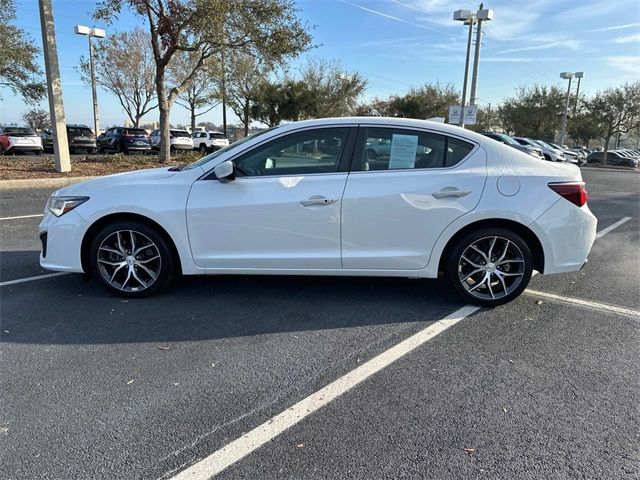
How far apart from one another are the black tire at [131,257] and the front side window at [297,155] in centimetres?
98

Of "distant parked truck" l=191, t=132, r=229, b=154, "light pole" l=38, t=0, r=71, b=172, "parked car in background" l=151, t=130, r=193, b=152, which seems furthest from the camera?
"distant parked truck" l=191, t=132, r=229, b=154

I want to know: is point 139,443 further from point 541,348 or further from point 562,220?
point 562,220

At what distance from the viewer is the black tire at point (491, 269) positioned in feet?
13.5

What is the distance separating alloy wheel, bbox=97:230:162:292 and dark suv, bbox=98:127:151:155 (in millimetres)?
23821

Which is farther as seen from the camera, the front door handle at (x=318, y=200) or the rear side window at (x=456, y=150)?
the rear side window at (x=456, y=150)

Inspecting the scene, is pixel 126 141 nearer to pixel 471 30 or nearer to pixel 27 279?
pixel 471 30

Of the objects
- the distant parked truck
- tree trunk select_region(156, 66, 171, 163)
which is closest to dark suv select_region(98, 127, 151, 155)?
the distant parked truck

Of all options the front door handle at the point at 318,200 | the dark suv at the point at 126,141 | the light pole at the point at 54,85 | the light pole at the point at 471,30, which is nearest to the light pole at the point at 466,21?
the light pole at the point at 471,30

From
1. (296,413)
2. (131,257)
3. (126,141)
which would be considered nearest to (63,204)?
(131,257)

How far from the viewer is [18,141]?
77.9 feet

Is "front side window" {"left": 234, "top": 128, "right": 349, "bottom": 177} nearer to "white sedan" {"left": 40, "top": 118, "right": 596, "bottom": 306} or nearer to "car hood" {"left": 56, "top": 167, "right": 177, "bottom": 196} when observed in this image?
"white sedan" {"left": 40, "top": 118, "right": 596, "bottom": 306}

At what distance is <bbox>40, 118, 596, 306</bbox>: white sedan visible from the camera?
4016 mm

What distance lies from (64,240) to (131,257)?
578 millimetres

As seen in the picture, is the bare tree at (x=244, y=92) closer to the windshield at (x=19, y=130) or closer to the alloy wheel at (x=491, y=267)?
the windshield at (x=19, y=130)
